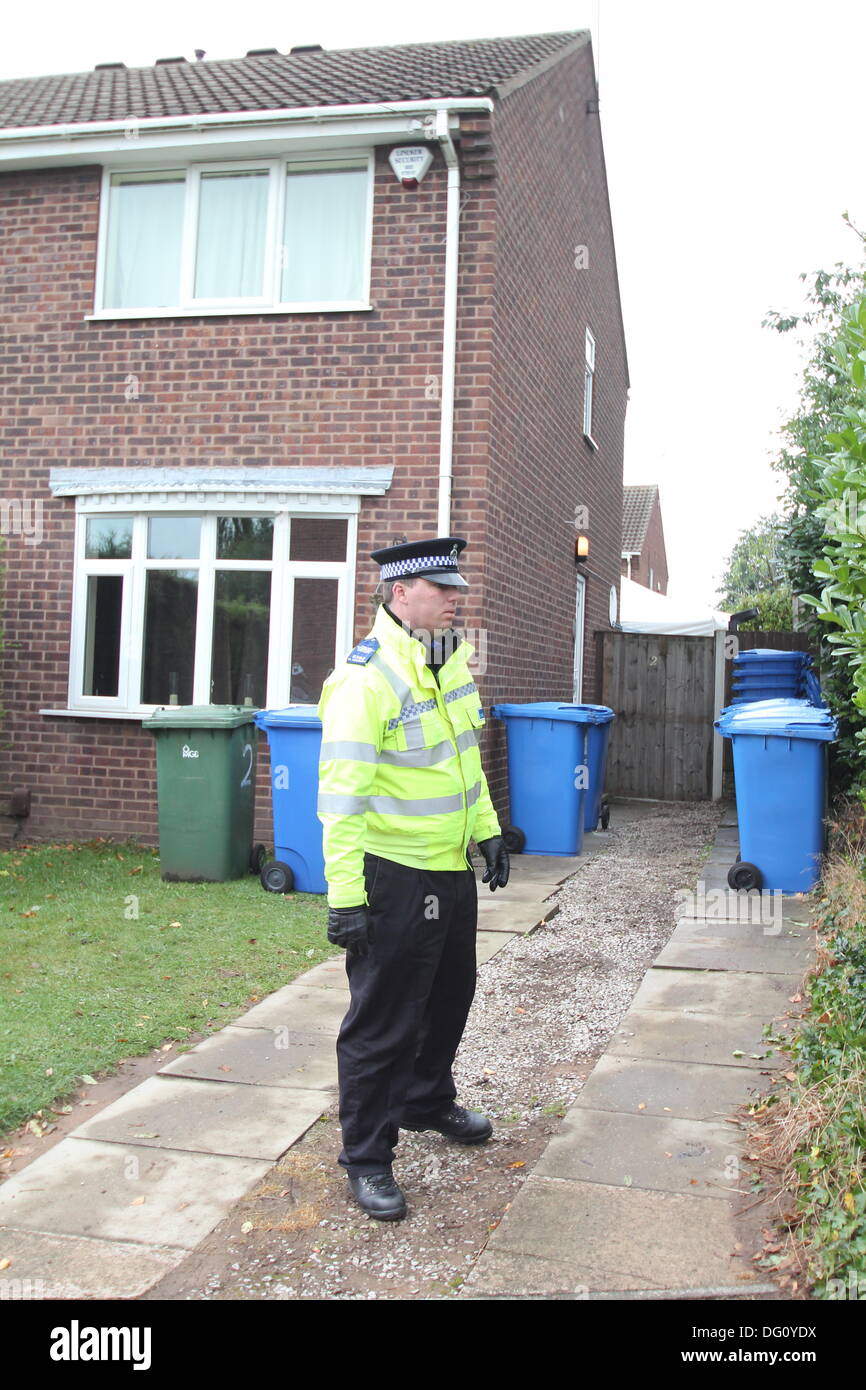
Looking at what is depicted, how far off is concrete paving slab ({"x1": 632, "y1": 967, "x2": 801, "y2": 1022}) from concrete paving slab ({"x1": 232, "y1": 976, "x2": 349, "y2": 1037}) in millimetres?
1395

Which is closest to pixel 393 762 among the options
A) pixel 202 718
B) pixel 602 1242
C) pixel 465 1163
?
pixel 465 1163

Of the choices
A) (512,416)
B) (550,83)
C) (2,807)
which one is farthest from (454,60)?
(2,807)

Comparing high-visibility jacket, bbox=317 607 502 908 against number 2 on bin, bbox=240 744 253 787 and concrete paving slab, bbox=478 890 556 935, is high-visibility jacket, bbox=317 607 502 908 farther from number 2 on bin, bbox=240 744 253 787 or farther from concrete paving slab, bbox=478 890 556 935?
number 2 on bin, bbox=240 744 253 787

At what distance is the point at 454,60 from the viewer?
11.5 meters

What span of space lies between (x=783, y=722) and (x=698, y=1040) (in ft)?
10.6

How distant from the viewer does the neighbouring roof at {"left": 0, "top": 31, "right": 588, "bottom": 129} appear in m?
9.54

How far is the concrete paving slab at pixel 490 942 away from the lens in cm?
642

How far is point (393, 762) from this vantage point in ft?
11.9

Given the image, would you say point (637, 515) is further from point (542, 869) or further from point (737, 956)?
point (737, 956)

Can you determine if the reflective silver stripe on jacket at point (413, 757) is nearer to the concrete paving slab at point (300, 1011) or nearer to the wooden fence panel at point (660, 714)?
the concrete paving slab at point (300, 1011)

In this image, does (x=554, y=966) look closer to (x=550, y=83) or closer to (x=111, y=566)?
(x=111, y=566)

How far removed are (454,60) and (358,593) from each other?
19.2 feet

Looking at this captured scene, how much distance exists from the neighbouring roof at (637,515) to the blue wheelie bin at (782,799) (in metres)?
26.7

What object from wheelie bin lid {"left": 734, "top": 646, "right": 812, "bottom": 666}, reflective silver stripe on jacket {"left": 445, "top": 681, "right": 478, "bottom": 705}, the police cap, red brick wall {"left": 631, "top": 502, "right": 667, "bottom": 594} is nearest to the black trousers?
reflective silver stripe on jacket {"left": 445, "top": 681, "right": 478, "bottom": 705}
